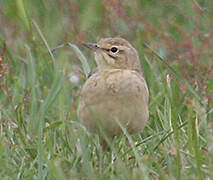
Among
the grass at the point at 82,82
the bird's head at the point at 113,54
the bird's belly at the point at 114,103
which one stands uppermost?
the bird's head at the point at 113,54

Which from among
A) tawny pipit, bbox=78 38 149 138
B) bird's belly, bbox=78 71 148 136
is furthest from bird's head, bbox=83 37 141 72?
bird's belly, bbox=78 71 148 136

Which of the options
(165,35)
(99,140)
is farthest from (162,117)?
(165,35)

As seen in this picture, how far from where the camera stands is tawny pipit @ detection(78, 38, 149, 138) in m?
4.85

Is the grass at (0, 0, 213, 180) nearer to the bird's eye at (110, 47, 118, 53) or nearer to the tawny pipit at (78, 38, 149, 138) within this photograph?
the tawny pipit at (78, 38, 149, 138)

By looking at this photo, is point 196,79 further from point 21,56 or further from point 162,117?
point 21,56

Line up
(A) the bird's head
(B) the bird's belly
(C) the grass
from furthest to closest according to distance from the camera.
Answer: (A) the bird's head → (B) the bird's belly → (C) the grass

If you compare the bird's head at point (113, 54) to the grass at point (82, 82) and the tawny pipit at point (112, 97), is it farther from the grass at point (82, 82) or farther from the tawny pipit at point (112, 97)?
the grass at point (82, 82)

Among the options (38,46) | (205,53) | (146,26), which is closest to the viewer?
(38,46)

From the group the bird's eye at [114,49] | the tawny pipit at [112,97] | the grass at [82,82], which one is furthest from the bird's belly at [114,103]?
the bird's eye at [114,49]

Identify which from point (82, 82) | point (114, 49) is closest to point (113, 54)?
point (114, 49)

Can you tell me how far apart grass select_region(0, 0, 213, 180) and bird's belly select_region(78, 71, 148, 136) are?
155 millimetres

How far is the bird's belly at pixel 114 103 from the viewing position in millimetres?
4844

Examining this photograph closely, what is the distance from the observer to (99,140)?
5.22 meters

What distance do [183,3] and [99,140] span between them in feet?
12.3
